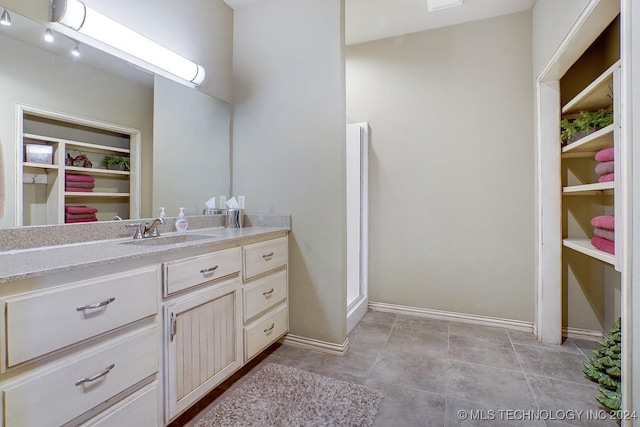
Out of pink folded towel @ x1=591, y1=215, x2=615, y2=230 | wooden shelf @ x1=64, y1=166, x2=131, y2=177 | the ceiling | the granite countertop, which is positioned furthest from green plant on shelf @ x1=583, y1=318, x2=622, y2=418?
wooden shelf @ x1=64, y1=166, x2=131, y2=177

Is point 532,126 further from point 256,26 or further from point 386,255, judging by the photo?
point 256,26

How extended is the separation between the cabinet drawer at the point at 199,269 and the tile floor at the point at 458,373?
68cm

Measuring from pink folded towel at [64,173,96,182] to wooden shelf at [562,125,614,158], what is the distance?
9.04 ft

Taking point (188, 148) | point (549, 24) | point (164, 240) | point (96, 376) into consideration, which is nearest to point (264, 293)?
point (164, 240)

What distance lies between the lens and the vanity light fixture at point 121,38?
4.68ft

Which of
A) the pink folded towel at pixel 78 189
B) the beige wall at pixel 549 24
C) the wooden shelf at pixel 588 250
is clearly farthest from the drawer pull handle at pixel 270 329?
the beige wall at pixel 549 24

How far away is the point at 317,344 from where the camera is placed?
2203 mm

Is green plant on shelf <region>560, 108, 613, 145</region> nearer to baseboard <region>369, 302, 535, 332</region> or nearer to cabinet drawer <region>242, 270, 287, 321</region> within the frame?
baseboard <region>369, 302, 535, 332</region>

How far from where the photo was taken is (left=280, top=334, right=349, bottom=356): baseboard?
215 cm

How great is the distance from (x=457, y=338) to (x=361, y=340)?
757mm

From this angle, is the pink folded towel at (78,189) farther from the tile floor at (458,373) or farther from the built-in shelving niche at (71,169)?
the tile floor at (458,373)

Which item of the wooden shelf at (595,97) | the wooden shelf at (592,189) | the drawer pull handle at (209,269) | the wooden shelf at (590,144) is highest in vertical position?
the wooden shelf at (595,97)

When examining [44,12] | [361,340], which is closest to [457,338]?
[361,340]

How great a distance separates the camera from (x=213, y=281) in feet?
5.24
